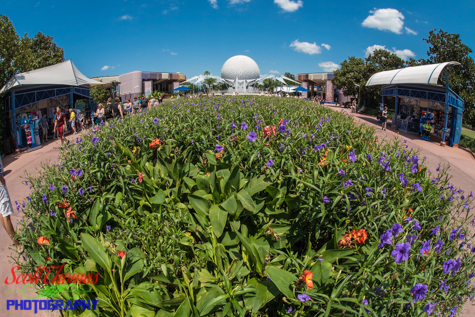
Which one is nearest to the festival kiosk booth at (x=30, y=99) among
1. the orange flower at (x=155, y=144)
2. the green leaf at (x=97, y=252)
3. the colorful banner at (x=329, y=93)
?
the orange flower at (x=155, y=144)

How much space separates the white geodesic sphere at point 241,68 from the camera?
191 ft

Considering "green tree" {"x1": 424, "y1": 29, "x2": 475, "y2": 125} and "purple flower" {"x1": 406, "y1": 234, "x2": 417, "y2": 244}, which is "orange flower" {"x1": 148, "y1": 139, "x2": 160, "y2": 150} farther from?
"green tree" {"x1": 424, "y1": 29, "x2": 475, "y2": 125}

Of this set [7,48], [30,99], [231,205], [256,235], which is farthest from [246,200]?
[7,48]

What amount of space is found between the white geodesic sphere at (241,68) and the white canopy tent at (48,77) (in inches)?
1704

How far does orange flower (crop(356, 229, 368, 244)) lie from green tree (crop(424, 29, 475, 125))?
18062mm

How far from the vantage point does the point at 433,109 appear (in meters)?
15.9

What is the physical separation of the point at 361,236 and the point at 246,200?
1003 millimetres

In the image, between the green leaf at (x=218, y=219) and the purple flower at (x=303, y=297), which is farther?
the green leaf at (x=218, y=219)

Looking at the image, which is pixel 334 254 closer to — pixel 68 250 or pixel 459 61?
pixel 68 250

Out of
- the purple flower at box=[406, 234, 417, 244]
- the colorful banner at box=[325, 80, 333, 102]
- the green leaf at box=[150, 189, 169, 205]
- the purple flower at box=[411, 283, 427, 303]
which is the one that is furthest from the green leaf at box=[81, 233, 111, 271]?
the colorful banner at box=[325, 80, 333, 102]

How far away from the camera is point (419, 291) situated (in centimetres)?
181

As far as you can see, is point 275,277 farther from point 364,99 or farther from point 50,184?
point 364,99

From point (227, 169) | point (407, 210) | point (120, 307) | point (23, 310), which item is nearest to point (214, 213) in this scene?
point (227, 169)

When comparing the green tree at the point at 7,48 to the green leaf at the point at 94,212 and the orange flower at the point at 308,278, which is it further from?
the orange flower at the point at 308,278
